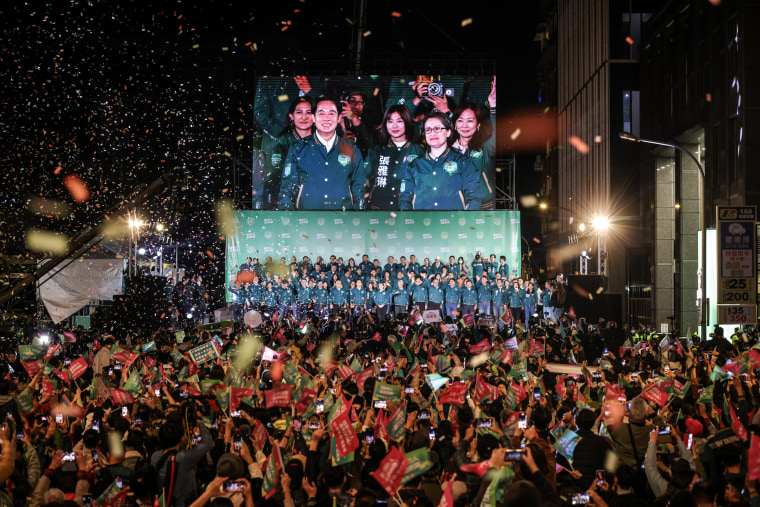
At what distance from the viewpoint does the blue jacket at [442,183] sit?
33.2m

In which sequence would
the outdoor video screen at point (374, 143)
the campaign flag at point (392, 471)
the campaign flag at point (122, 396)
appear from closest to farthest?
1. the campaign flag at point (392, 471)
2. the campaign flag at point (122, 396)
3. the outdoor video screen at point (374, 143)

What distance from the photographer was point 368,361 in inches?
520

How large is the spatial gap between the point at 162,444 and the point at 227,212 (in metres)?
27.5

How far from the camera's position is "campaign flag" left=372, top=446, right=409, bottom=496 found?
5539mm

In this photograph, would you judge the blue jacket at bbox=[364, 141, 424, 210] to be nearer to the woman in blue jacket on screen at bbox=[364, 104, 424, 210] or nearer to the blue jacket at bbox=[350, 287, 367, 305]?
the woman in blue jacket on screen at bbox=[364, 104, 424, 210]

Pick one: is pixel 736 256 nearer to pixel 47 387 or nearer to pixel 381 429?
pixel 381 429

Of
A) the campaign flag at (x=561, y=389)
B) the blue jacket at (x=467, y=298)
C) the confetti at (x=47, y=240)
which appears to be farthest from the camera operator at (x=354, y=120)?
the campaign flag at (x=561, y=389)

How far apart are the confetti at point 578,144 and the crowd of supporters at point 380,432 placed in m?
27.9

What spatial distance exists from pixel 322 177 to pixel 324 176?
9cm

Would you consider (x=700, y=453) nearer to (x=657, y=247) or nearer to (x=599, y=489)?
(x=599, y=489)

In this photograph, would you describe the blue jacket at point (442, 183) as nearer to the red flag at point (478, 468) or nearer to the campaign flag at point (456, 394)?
the campaign flag at point (456, 394)

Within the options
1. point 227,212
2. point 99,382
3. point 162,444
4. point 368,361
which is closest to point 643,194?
point 227,212

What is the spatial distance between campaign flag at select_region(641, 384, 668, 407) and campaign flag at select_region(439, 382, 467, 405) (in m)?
1.88

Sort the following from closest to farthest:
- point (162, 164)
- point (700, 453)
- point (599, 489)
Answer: point (599, 489) < point (700, 453) < point (162, 164)
